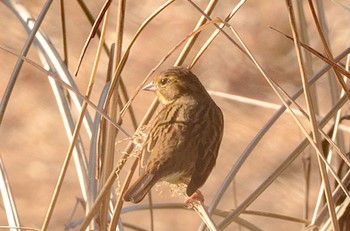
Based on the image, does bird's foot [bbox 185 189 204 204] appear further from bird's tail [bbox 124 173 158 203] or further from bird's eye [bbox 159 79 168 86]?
bird's eye [bbox 159 79 168 86]

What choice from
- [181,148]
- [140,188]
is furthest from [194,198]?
[181,148]

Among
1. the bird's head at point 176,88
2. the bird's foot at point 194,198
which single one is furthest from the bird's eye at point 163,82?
the bird's foot at point 194,198

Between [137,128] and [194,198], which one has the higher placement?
[137,128]

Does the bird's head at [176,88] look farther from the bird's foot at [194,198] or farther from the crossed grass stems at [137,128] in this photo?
the bird's foot at [194,198]

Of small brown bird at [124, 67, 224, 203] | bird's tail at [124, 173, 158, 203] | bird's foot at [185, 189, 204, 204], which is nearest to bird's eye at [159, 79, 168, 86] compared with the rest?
small brown bird at [124, 67, 224, 203]

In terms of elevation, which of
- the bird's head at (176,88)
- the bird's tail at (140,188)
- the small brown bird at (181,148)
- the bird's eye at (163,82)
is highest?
the bird's eye at (163,82)

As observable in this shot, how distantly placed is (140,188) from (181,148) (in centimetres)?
23

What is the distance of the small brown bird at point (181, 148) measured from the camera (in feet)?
10.1

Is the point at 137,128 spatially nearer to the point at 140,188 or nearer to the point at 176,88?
the point at 140,188

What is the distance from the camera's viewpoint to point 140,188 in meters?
2.98

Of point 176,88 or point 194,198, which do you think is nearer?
point 194,198

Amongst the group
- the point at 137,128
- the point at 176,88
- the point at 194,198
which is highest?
the point at 176,88

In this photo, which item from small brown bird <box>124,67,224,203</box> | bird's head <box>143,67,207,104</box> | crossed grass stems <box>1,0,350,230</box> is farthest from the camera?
bird's head <box>143,67,207,104</box>

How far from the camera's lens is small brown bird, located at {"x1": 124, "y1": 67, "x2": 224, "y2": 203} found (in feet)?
10.1
